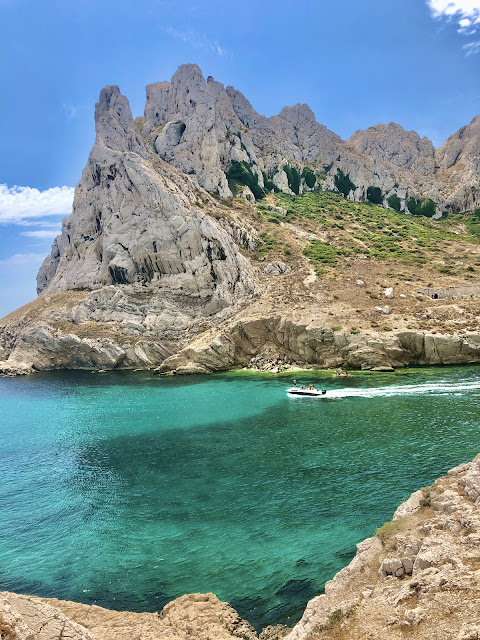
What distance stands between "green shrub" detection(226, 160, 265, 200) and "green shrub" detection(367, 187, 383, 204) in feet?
138

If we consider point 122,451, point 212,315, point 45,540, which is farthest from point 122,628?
point 212,315

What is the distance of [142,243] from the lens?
3278 inches

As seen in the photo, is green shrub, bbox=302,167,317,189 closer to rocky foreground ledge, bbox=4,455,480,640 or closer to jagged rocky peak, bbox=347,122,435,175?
jagged rocky peak, bbox=347,122,435,175

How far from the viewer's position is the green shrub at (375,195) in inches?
5438

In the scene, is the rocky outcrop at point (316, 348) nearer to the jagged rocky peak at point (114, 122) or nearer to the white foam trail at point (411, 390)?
the white foam trail at point (411, 390)

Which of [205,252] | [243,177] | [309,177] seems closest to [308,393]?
[205,252]

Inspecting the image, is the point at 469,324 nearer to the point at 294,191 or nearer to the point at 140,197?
the point at 140,197

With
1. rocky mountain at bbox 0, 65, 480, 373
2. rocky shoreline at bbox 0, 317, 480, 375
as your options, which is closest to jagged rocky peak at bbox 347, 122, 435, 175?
rocky mountain at bbox 0, 65, 480, 373

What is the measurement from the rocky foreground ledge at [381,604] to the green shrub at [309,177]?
451 feet

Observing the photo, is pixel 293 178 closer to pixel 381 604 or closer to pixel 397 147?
pixel 397 147

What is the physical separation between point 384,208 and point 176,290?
3479 inches

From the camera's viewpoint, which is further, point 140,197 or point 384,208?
point 384,208

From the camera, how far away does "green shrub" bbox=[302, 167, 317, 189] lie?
460 feet

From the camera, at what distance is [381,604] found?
9.19m
